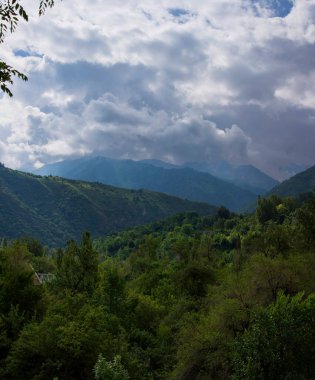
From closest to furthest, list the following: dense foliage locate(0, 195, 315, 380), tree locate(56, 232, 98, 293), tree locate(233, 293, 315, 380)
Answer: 1. tree locate(233, 293, 315, 380)
2. dense foliage locate(0, 195, 315, 380)
3. tree locate(56, 232, 98, 293)

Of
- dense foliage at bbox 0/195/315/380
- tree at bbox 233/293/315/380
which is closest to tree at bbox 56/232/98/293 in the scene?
dense foliage at bbox 0/195/315/380

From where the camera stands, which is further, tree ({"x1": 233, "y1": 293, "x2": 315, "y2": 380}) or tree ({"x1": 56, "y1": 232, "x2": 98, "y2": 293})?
tree ({"x1": 56, "y1": 232, "x2": 98, "y2": 293})

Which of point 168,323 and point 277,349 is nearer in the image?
point 277,349

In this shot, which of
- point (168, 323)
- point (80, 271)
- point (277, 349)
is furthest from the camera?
point (168, 323)

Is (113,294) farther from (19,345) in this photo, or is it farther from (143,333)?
(19,345)

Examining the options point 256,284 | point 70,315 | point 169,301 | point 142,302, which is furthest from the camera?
point 169,301

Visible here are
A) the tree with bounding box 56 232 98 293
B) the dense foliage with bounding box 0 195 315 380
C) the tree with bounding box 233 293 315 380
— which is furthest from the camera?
the tree with bounding box 56 232 98 293

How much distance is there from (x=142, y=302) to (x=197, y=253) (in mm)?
24521

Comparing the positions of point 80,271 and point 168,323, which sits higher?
point 80,271

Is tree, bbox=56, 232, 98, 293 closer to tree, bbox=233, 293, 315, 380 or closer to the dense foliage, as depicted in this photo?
the dense foliage

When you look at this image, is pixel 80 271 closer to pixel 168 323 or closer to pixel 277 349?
pixel 168 323

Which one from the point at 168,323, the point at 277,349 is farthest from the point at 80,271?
the point at 277,349

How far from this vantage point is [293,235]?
229ft

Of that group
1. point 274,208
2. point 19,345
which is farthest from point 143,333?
point 274,208
